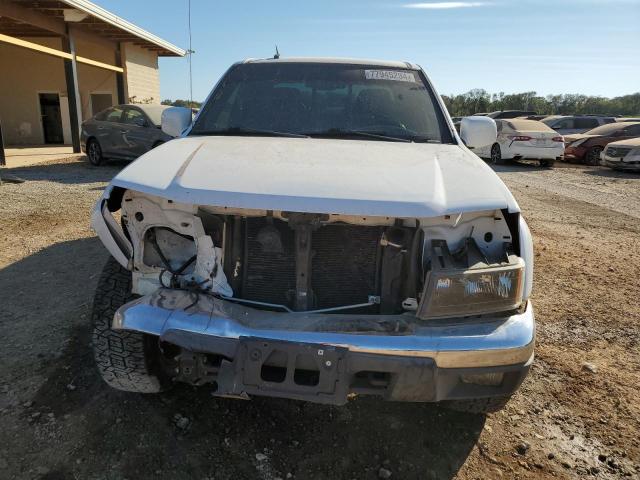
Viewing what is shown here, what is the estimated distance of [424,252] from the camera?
223 cm

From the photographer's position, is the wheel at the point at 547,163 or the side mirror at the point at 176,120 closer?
the side mirror at the point at 176,120

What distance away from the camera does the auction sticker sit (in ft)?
12.1

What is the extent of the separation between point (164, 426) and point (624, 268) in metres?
4.93

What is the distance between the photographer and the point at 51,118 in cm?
1931

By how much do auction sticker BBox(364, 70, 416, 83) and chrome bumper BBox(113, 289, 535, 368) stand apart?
2.19 metres

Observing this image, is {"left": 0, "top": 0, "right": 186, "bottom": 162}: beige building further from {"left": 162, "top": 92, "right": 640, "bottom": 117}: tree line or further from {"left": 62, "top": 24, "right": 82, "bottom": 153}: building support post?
{"left": 162, "top": 92, "right": 640, "bottom": 117}: tree line

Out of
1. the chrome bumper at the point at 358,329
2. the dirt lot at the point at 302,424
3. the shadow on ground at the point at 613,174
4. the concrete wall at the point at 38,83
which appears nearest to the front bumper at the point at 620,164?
the shadow on ground at the point at 613,174

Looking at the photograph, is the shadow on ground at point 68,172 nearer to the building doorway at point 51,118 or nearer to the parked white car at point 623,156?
the building doorway at point 51,118

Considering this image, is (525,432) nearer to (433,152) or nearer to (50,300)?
(433,152)

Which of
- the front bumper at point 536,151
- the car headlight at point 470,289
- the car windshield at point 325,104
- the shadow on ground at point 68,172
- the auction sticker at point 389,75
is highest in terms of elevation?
the auction sticker at point 389,75

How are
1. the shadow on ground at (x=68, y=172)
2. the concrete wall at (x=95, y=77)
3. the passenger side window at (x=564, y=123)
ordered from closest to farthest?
1. the shadow on ground at (x=68, y=172)
2. the concrete wall at (x=95, y=77)
3. the passenger side window at (x=564, y=123)

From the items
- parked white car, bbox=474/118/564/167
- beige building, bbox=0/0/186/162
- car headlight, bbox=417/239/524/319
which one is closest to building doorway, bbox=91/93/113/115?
beige building, bbox=0/0/186/162

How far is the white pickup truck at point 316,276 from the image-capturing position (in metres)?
1.99

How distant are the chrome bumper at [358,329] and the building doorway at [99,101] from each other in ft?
66.4
